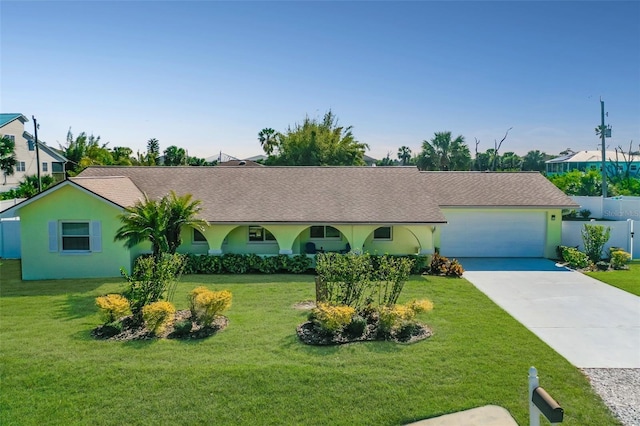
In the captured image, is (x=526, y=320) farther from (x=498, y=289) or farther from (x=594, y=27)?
(x=594, y=27)

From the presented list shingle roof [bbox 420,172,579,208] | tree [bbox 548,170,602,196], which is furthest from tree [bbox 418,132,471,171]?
shingle roof [bbox 420,172,579,208]

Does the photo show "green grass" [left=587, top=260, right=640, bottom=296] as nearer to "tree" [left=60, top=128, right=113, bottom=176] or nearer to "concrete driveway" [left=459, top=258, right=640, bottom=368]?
"concrete driveway" [left=459, top=258, right=640, bottom=368]

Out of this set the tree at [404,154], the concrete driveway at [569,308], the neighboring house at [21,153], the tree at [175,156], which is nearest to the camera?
the concrete driveway at [569,308]

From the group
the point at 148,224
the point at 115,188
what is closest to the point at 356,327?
the point at 148,224

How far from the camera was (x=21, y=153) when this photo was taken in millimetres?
48875

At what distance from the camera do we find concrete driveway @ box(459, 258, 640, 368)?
10875mm

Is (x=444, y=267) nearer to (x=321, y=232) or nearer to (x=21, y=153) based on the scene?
(x=321, y=232)

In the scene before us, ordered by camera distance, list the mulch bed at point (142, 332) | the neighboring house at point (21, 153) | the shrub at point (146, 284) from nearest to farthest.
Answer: the mulch bed at point (142, 332)
the shrub at point (146, 284)
the neighboring house at point (21, 153)

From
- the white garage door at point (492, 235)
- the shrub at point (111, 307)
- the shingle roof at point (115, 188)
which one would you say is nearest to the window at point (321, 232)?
the white garage door at point (492, 235)

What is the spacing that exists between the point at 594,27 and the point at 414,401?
21.1 m

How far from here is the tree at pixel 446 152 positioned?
5712 centimetres

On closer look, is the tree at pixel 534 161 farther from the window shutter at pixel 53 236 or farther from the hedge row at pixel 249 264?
the window shutter at pixel 53 236

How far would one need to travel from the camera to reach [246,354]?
1030 cm

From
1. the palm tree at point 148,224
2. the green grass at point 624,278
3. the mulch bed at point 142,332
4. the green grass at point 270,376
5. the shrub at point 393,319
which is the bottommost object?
the green grass at point 270,376
